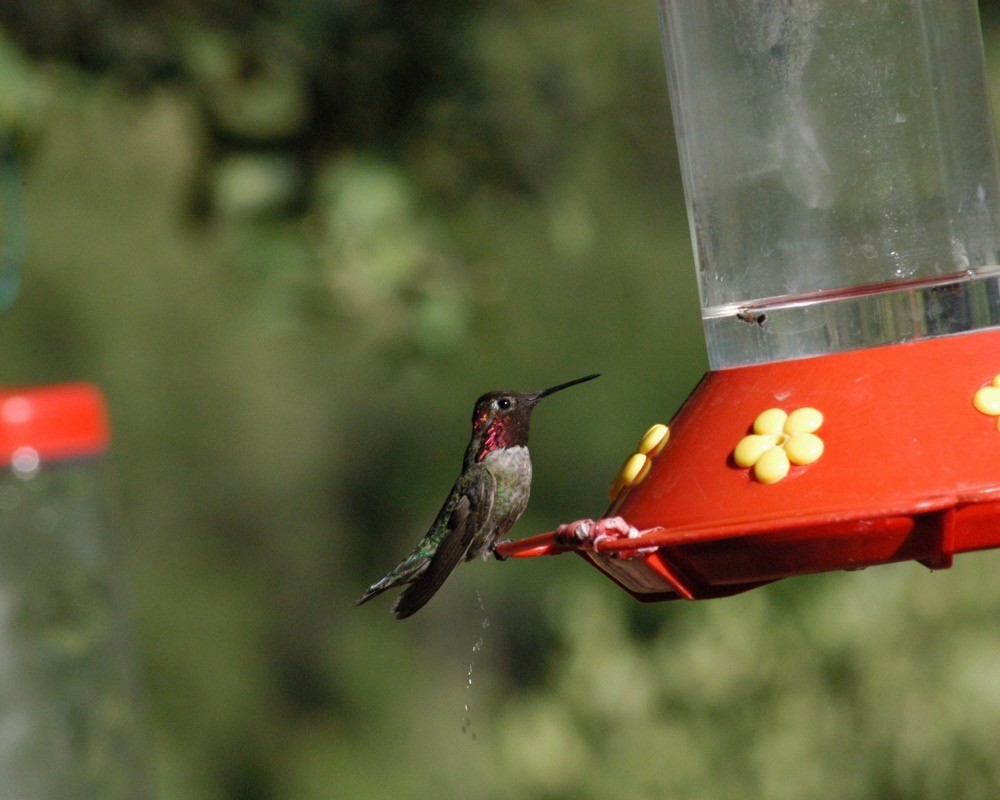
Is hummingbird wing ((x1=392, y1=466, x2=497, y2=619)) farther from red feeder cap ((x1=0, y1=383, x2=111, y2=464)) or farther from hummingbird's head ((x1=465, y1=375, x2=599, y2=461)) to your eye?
red feeder cap ((x1=0, y1=383, x2=111, y2=464))

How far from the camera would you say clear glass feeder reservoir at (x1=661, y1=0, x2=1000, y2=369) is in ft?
7.41

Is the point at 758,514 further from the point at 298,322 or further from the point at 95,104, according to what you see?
the point at 95,104

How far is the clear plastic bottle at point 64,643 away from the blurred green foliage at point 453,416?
1.51 m

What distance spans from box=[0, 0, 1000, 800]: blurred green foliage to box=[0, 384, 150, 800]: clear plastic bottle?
59.3 inches

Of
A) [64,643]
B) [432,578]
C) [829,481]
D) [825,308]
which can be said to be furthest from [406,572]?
[829,481]

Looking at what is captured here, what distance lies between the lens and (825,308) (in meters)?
2.27

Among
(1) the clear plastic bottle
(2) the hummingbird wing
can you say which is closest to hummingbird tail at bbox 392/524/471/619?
(2) the hummingbird wing

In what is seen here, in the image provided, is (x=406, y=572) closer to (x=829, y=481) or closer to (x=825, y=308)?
(x=825, y=308)

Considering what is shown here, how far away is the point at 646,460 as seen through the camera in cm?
229

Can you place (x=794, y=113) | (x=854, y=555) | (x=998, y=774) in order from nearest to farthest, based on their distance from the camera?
(x=854, y=555) < (x=794, y=113) < (x=998, y=774)

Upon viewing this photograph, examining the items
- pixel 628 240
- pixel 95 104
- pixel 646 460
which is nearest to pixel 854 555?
pixel 646 460

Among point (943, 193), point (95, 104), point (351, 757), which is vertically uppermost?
point (95, 104)

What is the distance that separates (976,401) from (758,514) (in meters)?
0.35

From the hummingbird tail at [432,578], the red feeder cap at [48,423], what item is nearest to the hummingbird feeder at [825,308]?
the red feeder cap at [48,423]
